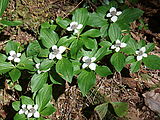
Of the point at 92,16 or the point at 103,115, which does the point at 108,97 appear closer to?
the point at 103,115

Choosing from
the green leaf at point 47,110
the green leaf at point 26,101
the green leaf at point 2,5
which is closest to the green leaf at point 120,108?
the green leaf at point 47,110

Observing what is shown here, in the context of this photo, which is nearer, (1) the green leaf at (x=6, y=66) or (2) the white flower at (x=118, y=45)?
(1) the green leaf at (x=6, y=66)

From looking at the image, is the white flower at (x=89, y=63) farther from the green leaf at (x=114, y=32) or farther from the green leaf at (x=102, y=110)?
the green leaf at (x=102, y=110)

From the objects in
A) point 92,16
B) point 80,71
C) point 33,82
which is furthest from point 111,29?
point 33,82

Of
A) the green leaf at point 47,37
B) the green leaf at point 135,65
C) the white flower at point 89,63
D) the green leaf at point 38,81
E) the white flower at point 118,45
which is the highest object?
the green leaf at point 47,37

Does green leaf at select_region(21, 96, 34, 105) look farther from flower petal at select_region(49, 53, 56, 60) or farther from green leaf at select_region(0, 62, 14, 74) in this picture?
flower petal at select_region(49, 53, 56, 60)

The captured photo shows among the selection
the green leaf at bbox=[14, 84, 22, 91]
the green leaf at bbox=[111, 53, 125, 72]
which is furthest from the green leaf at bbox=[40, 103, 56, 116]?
the green leaf at bbox=[111, 53, 125, 72]

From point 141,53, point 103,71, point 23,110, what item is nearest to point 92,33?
point 103,71
